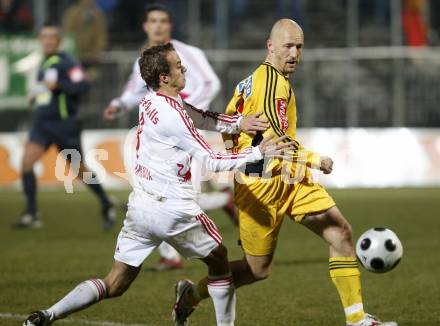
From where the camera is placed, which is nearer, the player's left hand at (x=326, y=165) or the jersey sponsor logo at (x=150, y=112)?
the jersey sponsor logo at (x=150, y=112)

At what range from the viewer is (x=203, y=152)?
6.16 metres

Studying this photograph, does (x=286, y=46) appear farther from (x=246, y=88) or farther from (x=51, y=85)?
(x=51, y=85)

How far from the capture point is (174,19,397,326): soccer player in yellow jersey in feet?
22.6

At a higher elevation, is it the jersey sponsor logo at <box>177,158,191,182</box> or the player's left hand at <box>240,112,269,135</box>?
the player's left hand at <box>240,112,269,135</box>

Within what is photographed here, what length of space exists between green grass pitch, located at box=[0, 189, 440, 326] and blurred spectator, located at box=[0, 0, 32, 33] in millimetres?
7459

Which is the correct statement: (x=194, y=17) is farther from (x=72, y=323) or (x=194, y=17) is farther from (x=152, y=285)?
(x=72, y=323)

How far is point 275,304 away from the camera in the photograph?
8.12 metres

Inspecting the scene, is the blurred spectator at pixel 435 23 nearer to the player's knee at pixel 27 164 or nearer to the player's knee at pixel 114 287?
the player's knee at pixel 27 164

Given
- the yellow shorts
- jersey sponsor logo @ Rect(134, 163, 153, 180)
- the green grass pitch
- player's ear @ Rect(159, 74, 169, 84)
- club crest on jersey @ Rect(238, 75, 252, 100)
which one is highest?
player's ear @ Rect(159, 74, 169, 84)

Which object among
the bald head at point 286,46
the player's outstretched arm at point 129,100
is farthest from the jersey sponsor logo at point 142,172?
the player's outstretched arm at point 129,100

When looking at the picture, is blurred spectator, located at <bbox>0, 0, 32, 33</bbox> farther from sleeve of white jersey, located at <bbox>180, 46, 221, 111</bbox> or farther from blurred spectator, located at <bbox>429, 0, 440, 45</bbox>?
sleeve of white jersey, located at <bbox>180, 46, 221, 111</bbox>

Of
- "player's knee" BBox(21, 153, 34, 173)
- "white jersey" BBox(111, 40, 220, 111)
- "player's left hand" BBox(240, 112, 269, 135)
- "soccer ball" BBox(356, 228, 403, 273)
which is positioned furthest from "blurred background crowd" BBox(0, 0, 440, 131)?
"player's left hand" BBox(240, 112, 269, 135)

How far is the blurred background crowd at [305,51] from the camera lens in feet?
68.9

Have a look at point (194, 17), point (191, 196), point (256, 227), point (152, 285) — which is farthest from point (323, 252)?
point (194, 17)
